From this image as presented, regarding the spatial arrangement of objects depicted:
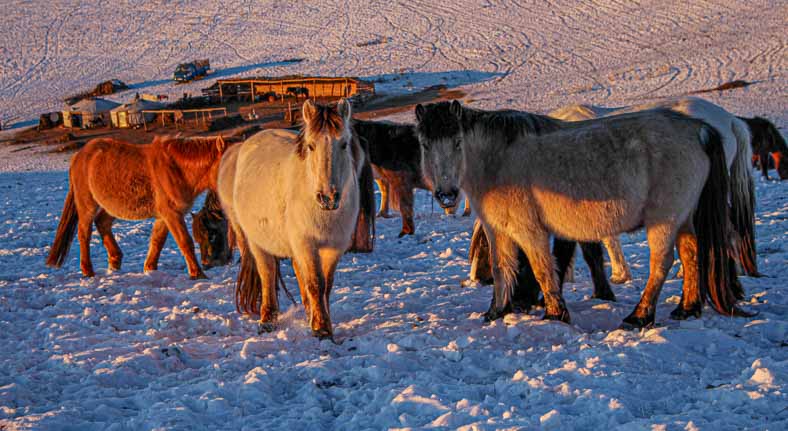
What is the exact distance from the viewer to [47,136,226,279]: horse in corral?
9398mm

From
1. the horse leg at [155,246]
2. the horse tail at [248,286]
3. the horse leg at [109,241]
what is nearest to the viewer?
the horse tail at [248,286]

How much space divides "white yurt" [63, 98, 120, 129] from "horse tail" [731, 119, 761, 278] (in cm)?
4101

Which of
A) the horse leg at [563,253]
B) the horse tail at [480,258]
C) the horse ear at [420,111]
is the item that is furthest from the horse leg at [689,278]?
the horse ear at [420,111]

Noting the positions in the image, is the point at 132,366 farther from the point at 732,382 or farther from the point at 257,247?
the point at 732,382

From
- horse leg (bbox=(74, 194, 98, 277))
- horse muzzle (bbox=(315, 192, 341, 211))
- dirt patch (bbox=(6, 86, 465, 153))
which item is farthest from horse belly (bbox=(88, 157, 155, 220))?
dirt patch (bbox=(6, 86, 465, 153))

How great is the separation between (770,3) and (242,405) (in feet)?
196

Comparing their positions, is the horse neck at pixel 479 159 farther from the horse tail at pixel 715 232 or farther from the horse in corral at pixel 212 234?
the horse in corral at pixel 212 234

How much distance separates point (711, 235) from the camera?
5.95 metres

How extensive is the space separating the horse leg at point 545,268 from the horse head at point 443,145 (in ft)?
2.49

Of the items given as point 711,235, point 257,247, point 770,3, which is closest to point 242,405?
point 257,247

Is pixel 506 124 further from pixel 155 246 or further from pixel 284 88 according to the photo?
pixel 284 88

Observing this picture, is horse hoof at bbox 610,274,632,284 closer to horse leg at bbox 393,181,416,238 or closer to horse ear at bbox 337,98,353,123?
horse ear at bbox 337,98,353,123

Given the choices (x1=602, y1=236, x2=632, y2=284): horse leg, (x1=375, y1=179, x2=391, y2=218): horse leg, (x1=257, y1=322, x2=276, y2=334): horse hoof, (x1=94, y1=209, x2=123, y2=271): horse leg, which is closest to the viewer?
(x1=257, y1=322, x2=276, y2=334): horse hoof

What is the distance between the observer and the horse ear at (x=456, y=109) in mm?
6066
